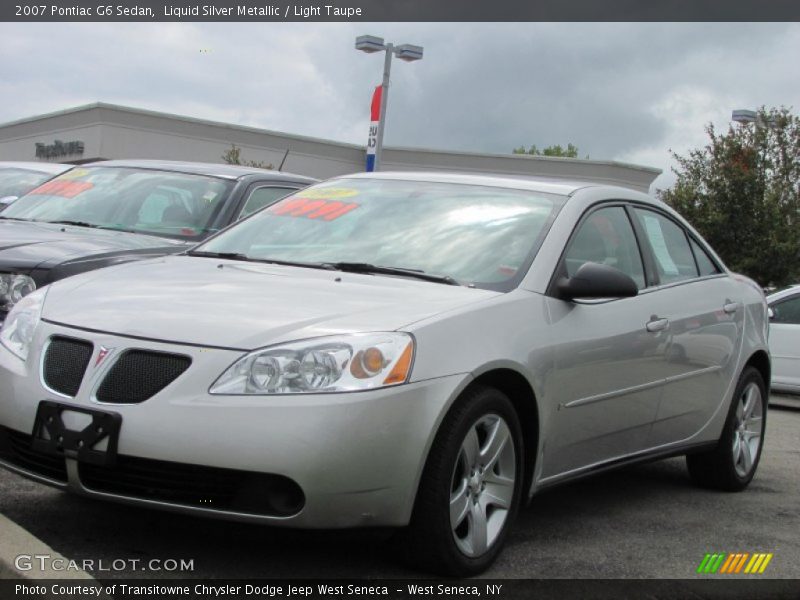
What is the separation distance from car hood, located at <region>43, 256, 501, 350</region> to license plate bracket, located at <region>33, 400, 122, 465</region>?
31cm

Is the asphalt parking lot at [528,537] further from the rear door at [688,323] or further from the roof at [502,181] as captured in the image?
the roof at [502,181]

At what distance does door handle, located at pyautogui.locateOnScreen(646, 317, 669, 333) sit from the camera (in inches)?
226

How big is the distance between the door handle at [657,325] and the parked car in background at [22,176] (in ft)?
21.5

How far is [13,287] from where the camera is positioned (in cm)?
649

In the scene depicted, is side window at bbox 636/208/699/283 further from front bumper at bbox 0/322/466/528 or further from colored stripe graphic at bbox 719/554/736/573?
front bumper at bbox 0/322/466/528

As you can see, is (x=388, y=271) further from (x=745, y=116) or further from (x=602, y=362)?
(x=745, y=116)

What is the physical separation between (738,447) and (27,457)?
4.15m

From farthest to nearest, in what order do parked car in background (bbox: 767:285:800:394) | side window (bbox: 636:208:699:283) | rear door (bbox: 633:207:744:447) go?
parked car in background (bbox: 767:285:800:394) < side window (bbox: 636:208:699:283) < rear door (bbox: 633:207:744:447)

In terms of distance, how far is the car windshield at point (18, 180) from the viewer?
1101cm

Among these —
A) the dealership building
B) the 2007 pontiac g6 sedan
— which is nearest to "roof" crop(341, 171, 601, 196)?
the 2007 pontiac g6 sedan

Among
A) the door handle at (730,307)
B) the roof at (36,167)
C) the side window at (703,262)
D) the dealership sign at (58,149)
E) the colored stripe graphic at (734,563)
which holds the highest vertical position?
the dealership sign at (58,149)

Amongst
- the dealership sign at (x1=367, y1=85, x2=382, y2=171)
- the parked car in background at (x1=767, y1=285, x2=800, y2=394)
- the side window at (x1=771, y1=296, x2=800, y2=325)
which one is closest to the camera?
the parked car in background at (x1=767, y1=285, x2=800, y2=394)

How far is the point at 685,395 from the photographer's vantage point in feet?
20.2

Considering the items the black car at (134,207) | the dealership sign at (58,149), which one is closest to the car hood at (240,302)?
the black car at (134,207)
